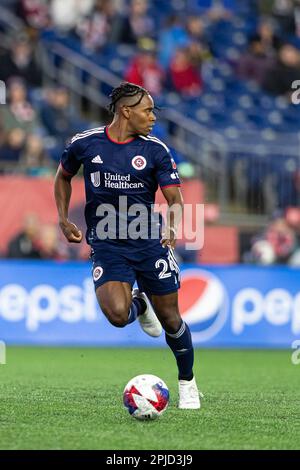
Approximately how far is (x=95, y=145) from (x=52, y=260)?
26.3 ft

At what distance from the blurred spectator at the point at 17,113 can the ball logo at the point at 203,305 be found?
380 centimetres

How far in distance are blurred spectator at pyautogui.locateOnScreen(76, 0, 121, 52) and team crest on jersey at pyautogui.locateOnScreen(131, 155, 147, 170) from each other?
41.9 feet

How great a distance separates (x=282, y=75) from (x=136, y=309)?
14154 millimetres

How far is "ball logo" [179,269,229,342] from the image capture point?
632 inches

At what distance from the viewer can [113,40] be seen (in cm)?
2114

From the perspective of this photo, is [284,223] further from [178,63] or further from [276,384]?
[276,384]

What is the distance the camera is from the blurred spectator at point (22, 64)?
18.5 m

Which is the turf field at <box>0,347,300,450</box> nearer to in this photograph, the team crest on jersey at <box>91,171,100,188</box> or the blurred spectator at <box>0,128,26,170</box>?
the team crest on jersey at <box>91,171,100,188</box>

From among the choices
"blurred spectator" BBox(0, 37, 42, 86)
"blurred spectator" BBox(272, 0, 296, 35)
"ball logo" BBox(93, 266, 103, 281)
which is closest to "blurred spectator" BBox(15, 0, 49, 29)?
"blurred spectator" BBox(0, 37, 42, 86)

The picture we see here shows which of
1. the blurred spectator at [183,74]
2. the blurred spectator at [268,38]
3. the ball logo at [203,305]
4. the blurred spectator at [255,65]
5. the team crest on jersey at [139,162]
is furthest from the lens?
the blurred spectator at [268,38]

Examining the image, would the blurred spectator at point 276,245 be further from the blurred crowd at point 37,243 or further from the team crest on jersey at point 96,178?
the team crest on jersey at point 96,178

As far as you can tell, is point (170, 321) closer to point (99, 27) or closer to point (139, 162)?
point (139, 162)

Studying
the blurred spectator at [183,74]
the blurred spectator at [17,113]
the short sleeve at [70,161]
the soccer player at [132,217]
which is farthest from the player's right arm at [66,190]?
the blurred spectator at [183,74]

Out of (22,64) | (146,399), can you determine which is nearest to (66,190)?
(146,399)
